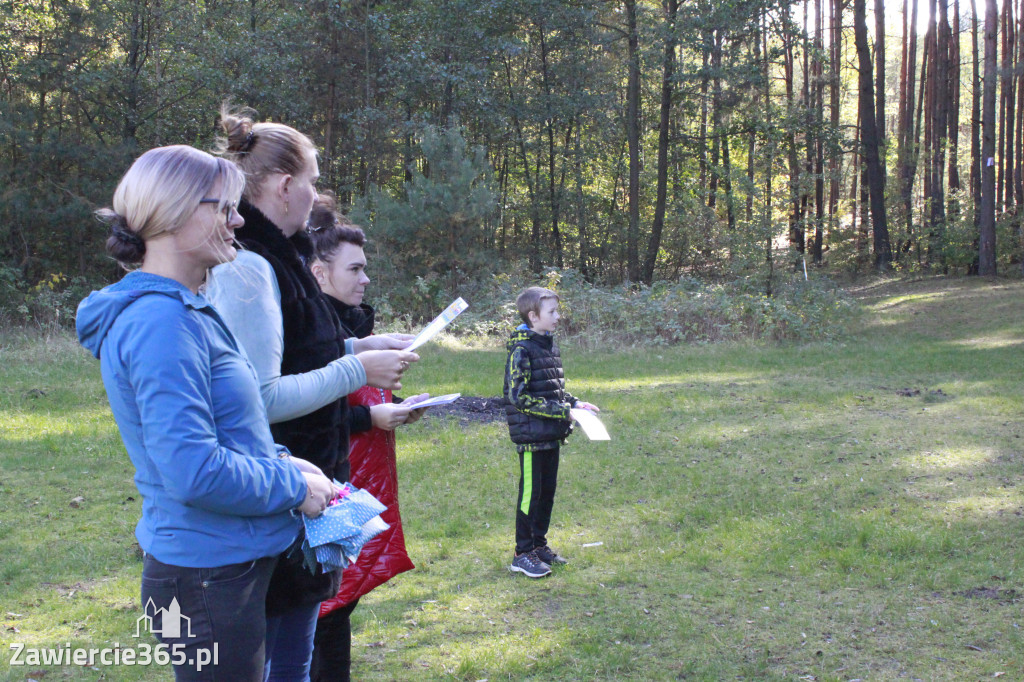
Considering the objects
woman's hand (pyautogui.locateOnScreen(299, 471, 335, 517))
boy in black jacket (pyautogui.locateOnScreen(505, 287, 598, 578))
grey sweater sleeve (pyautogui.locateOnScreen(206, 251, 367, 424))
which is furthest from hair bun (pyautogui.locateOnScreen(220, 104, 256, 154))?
boy in black jacket (pyautogui.locateOnScreen(505, 287, 598, 578))

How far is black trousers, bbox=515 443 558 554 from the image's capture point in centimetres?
465

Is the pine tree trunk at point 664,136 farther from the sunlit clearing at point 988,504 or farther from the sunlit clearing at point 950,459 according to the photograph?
the sunlit clearing at point 988,504

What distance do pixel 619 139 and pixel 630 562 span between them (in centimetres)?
2443

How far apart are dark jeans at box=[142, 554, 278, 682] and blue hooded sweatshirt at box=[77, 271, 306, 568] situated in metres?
0.03

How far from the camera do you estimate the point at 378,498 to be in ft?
9.28

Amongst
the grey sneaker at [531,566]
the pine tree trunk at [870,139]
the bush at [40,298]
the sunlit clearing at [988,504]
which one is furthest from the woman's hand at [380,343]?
the pine tree trunk at [870,139]

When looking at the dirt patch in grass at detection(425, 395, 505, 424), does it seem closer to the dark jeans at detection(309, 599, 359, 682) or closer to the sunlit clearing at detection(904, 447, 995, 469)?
the sunlit clearing at detection(904, 447, 995, 469)

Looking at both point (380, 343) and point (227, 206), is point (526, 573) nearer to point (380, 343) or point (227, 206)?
point (380, 343)

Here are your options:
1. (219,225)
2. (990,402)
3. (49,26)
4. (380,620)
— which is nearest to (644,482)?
(380,620)

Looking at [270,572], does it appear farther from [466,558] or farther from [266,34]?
[266,34]

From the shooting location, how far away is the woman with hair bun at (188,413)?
165 cm

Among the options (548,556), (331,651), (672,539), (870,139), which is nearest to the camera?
(331,651)

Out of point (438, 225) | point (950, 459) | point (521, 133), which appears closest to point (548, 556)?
point (950, 459)

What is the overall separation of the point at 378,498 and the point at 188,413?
4.12 ft
